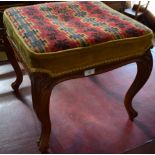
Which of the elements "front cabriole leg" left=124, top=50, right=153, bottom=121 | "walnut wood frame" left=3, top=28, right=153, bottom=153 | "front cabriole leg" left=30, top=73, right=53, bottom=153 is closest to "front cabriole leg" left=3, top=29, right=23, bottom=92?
"walnut wood frame" left=3, top=28, right=153, bottom=153

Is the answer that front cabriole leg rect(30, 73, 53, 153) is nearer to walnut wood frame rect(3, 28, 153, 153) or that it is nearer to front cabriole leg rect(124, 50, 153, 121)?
walnut wood frame rect(3, 28, 153, 153)

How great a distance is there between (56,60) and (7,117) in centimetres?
54

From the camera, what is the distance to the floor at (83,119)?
110cm

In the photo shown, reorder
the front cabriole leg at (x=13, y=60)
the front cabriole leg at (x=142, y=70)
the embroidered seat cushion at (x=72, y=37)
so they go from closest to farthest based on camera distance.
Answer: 1. the embroidered seat cushion at (x=72, y=37)
2. the front cabriole leg at (x=142, y=70)
3. the front cabriole leg at (x=13, y=60)

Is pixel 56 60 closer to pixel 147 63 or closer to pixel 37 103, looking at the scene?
pixel 37 103

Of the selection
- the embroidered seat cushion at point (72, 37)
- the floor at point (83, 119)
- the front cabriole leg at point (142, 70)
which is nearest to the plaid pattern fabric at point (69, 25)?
the embroidered seat cushion at point (72, 37)

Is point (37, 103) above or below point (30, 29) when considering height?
below

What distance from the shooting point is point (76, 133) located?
1.15m

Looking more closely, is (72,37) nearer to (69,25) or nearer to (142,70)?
(69,25)

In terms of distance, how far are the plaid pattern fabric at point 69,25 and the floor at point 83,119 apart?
1.50 ft

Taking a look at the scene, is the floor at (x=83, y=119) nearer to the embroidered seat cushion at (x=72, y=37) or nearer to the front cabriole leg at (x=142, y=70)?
the front cabriole leg at (x=142, y=70)

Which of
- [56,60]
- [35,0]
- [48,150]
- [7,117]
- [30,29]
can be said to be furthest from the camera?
[35,0]

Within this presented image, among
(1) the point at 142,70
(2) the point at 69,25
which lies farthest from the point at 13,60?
(1) the point at 142,70

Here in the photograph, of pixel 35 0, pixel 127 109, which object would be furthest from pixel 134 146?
pixel 35 0
